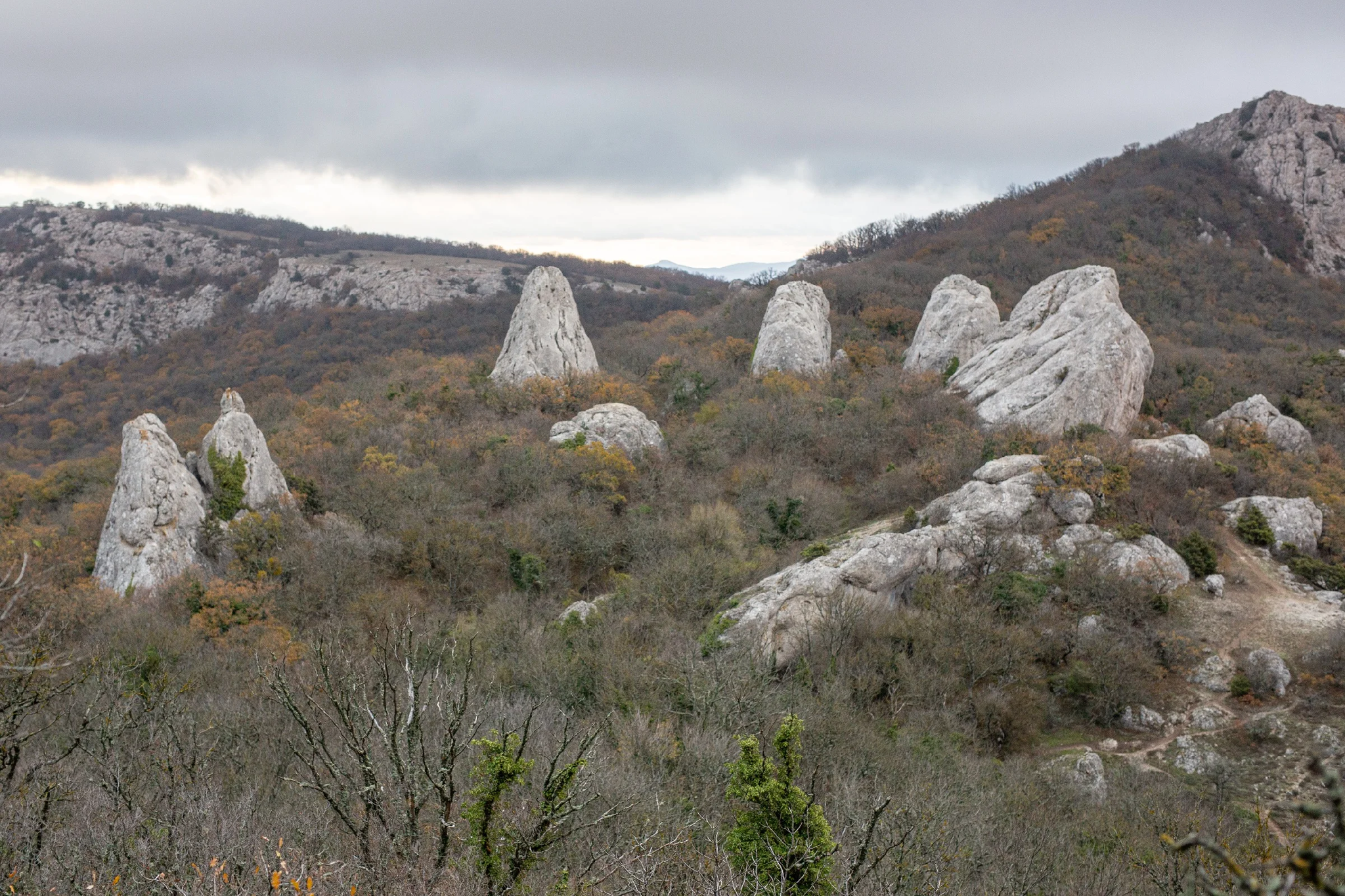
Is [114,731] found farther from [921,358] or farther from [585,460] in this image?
[921,358]

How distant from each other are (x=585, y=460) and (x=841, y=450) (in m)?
8.77

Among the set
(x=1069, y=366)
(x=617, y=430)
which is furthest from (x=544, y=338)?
(x=1069, y=366)

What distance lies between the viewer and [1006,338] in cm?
3020

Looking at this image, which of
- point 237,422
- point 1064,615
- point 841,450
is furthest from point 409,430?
point 1064,615

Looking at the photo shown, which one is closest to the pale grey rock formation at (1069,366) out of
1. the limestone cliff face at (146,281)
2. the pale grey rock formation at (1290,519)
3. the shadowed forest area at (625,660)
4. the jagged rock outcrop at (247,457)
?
the shadowed forest area at (625,660)

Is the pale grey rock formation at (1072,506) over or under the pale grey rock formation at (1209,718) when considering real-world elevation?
over

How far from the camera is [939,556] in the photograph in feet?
60.1

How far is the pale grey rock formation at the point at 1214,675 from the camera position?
1523cm

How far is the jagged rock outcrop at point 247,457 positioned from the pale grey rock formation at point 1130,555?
21.9 m

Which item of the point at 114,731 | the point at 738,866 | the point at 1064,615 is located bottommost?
the point at 1064,615

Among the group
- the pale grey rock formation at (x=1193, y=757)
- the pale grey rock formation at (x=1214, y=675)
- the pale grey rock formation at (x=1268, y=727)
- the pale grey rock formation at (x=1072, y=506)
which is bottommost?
the pale grey rock formation at (x=1193, y=757)

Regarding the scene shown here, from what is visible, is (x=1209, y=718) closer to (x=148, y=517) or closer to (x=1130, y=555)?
(x=1130, y=555)

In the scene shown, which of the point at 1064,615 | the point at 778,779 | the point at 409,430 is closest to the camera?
the point at 778,779

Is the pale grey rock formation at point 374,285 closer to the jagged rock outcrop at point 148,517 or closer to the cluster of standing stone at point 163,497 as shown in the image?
the cluster of standing stone at point 163,497
